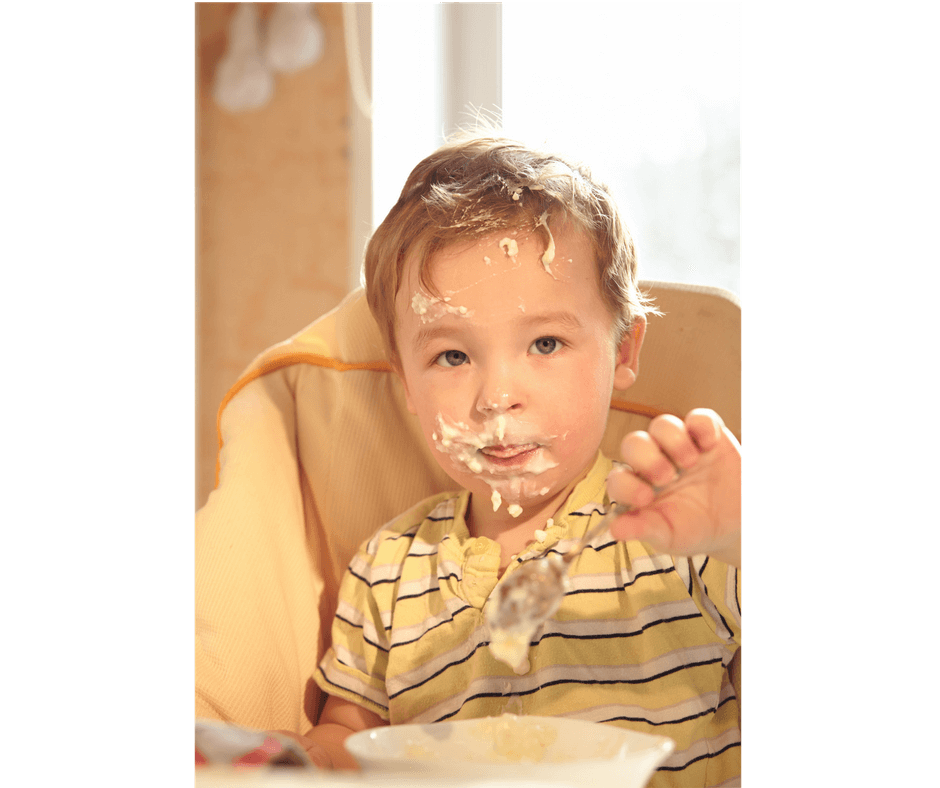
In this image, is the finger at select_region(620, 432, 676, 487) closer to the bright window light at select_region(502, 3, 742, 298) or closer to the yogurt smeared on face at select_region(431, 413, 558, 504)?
the yogurt smeared on face at select_region(431, 413, 558, 504)

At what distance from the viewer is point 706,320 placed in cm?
58

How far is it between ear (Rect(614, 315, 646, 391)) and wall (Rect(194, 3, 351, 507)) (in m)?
0.26

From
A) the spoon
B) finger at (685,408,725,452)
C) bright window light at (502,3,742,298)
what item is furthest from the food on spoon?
bright window light at (502,3,742,298)

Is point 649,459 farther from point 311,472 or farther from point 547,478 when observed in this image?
point 311,472

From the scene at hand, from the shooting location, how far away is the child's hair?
0.47 m

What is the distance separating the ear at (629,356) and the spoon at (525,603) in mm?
143

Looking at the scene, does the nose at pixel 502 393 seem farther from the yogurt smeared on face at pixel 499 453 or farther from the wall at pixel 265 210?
the wall at pixel 265 210

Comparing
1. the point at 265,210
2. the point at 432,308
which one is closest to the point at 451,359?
the point at 432,308

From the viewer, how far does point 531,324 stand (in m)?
0.46

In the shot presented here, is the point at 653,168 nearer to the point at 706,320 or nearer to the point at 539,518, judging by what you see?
the point at 706,320

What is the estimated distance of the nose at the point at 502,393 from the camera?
0.45m
